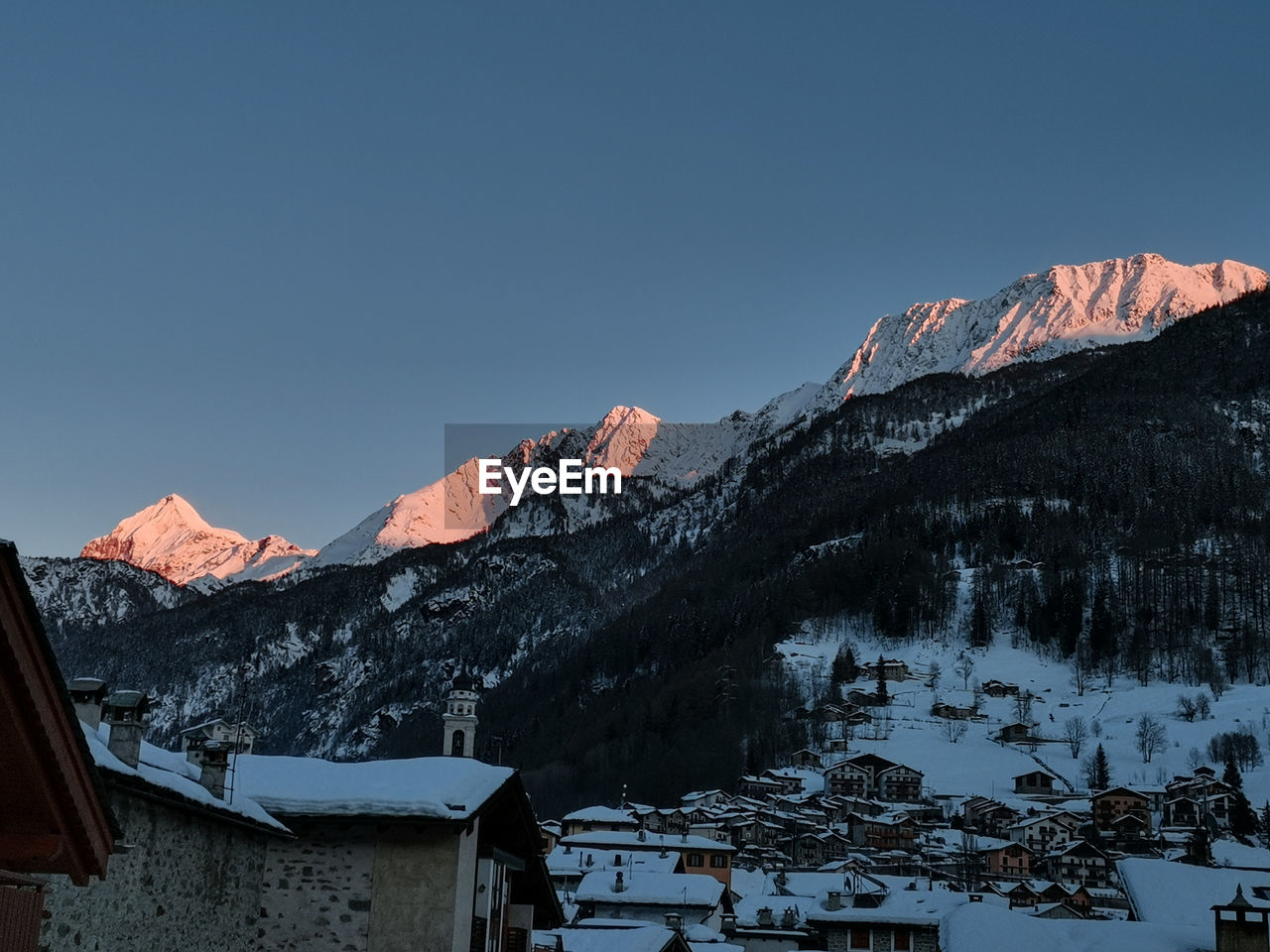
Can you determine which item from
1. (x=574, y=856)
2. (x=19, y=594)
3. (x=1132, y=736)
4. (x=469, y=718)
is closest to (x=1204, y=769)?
(x=1132, y=736)

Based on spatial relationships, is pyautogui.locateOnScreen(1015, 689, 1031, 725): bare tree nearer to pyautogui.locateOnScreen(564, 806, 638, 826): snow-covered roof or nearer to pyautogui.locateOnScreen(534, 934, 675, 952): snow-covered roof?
pyautogui.locateOnScreen(564, 806, 638, 826): snow-covered roof

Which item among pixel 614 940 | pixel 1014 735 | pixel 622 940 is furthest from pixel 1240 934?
pixel 1014 735

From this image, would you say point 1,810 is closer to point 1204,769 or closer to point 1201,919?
point 1201,919

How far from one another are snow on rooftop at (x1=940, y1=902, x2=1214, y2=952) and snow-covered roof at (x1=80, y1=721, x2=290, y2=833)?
91.5 ft

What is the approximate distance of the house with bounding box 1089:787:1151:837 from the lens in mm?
129775

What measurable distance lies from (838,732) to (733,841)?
4934 centimetres

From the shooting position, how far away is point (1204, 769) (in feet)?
450

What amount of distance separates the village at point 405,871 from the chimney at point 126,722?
0.04 meters

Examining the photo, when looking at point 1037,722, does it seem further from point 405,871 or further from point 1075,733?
point 405,871

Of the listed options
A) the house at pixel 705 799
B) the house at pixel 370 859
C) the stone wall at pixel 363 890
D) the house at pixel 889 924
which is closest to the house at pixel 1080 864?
the house at pixel 705 799

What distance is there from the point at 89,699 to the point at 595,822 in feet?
310

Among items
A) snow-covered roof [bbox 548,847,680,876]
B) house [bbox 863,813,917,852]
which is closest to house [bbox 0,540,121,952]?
snow-covered roof [bbox 548,847,680,876]

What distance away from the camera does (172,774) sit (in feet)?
57.3

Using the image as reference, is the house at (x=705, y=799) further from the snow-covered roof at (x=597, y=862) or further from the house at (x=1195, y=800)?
the snow-covered roof at (x=597, y=862)
